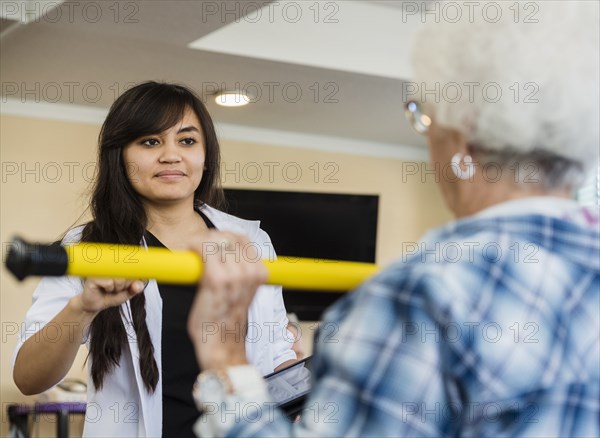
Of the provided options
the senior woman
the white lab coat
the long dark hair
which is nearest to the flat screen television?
the long dark hair

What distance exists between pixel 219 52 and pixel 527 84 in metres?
3.95

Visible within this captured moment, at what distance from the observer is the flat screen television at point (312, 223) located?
6199mm

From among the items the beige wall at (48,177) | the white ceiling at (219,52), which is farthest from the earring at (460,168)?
the beige wall at (48,177)

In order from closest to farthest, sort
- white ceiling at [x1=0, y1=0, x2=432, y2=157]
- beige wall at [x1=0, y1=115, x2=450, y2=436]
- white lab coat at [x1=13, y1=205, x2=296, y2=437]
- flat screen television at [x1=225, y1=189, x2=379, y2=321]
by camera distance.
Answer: white lab coat at [x1=13, y1=205, x2=296, y2=437], white ceiling at [x1=0, y1=0, x2=432, y2=157], beige wall at [x1=0, y1=115, x2=450, y2=436], flat screen television at [x1=225, y1=189, x2=379, y2=321]

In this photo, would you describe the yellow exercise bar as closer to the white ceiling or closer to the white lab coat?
the white lab coat

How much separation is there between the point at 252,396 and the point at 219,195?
146cm

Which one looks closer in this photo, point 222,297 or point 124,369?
point 222,297

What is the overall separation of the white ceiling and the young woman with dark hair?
1910 millimetres

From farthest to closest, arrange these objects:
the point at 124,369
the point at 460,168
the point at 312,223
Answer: the point at 312,223 < the point at 124,369 < the point at 460,168

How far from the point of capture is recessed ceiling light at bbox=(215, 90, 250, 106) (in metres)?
5.65

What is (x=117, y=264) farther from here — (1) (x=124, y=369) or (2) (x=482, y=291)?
(1) (x=124, y=369)

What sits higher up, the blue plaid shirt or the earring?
the earring

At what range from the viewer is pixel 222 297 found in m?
1.04

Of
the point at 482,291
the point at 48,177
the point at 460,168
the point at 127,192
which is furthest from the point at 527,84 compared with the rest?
the point at 48,177
